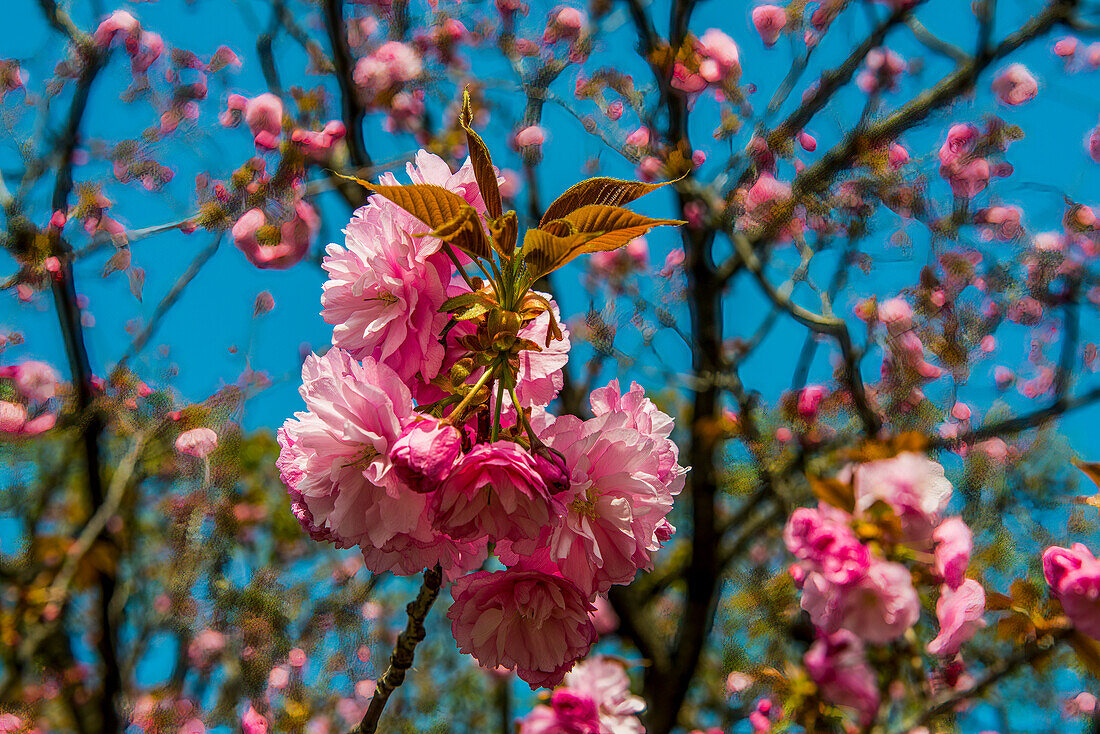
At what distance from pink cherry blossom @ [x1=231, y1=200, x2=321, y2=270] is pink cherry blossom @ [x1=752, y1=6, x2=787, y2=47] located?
2091mm

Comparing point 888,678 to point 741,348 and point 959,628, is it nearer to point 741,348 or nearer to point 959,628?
point 959,628

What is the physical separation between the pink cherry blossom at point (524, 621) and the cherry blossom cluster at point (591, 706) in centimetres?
87

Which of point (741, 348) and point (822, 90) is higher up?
point (822, 90)

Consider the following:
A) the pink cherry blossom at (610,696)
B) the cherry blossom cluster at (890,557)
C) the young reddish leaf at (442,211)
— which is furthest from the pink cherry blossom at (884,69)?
the young reddish leaf at (442,211)

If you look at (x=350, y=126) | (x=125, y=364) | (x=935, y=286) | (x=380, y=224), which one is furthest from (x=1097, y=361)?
(x=125, y=364)

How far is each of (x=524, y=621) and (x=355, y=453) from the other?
26cm

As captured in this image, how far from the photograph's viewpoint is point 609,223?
64cm

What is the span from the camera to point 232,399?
272cm

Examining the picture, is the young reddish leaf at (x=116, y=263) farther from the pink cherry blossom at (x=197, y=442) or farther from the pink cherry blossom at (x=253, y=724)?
the pink cherry blossom at (x=253, y=724)

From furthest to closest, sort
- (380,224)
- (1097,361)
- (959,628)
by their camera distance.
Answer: (1097,361) < (959,628) < (380,224)

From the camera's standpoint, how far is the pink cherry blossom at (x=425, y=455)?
24.1 inches

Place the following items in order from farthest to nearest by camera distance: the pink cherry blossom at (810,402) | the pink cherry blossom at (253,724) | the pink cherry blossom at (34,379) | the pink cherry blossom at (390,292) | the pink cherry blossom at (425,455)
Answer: the pink cherry blossom at (810,402) < the pink cherry blossom at (34,379) < the pink cherry blossom at (253,724) < the pink cherry blossom at (390,292) < the pink cherry blossom at (425,455)

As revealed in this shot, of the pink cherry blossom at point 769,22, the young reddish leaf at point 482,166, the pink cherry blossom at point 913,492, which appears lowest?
the young reddish leaf at point 482,166

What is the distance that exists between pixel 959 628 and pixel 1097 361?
3043mm
